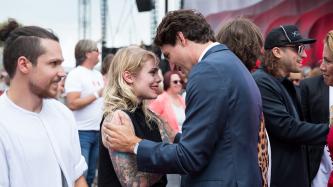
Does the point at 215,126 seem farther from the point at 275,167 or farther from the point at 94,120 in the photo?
the point at 94,120

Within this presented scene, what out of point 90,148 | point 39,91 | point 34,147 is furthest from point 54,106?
point 90,148

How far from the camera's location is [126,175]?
258 centimetres

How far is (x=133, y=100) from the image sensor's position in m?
2.74

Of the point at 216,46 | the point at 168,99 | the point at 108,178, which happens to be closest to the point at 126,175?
the point at 108,178

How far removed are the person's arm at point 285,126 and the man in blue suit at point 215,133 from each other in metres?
0.78

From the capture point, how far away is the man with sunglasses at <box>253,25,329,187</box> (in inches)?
123

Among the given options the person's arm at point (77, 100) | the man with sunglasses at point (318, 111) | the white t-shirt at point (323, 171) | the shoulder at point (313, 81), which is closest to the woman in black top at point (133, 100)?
the man with sunglasses at point (318, 111)

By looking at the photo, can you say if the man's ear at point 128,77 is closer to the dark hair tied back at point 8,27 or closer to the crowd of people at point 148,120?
the crowd of people at point 148,120

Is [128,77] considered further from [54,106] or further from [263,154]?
[263,154]

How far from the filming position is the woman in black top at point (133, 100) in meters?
2.67

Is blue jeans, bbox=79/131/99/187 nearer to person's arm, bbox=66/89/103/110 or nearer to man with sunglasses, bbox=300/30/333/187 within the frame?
person's arm, bbox=66/89/103/110

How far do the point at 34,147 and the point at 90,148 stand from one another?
12.6ft

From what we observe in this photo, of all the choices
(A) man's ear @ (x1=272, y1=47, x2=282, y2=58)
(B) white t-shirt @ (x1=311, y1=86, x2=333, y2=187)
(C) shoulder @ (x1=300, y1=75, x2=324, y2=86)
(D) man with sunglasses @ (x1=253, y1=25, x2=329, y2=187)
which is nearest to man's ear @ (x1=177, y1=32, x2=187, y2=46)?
(D) man with sunglasses @ (x1=253, y1=25, x2=329, y2=187)

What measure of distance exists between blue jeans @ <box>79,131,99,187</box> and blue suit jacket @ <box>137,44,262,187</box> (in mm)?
3755
